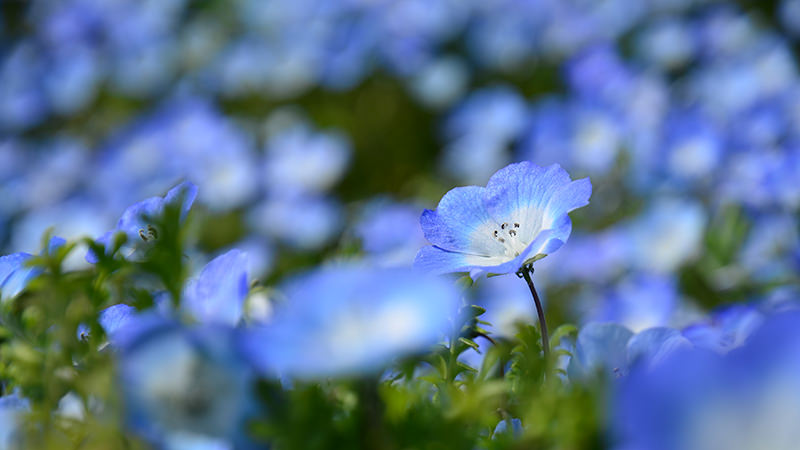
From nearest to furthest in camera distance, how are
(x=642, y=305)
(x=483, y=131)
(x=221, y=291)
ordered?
(x=221, y=291) → (x=642, y=305) → (x=483, y=131)

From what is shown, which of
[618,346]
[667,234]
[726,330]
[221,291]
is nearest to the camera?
[221,291]

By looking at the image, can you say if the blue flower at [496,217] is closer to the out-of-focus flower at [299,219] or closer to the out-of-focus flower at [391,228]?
the out-of-focus flower at [391,228]

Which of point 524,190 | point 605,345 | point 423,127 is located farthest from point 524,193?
point 423,127

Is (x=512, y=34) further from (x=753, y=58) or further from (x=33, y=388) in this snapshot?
(x=33, y=388)

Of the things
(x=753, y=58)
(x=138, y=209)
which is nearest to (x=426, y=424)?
(x=138, y=209)

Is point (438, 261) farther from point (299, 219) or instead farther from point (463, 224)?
point (299, 219)

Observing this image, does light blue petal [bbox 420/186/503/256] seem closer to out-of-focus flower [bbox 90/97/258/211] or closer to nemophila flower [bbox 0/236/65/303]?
nemophila flower [bbox 0/236/65/303]

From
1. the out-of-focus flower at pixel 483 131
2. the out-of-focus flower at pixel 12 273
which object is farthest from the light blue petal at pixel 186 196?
the out-of-focus flower at pixel 483 131
